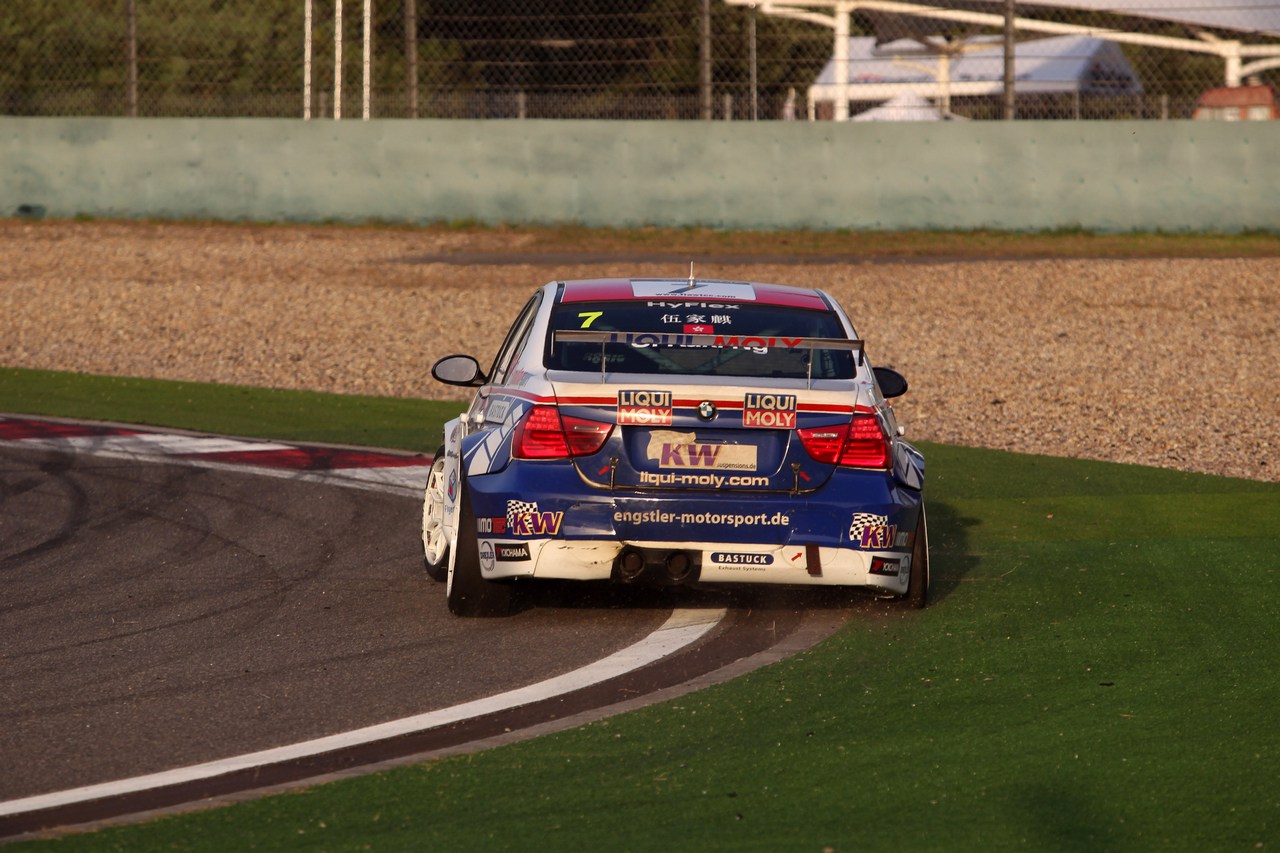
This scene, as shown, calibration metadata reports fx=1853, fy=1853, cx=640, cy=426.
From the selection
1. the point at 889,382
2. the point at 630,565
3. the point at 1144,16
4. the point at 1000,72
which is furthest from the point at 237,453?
the point at 1000,72

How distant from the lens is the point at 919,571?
7367 millimetres

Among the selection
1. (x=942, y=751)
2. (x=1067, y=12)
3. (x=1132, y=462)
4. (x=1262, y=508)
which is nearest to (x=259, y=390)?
(x=1132, y=462)

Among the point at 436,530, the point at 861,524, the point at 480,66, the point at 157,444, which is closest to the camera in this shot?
the point at 861,524

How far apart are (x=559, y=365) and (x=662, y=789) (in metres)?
2.69

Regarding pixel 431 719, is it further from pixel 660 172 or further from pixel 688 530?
pixel 660 172

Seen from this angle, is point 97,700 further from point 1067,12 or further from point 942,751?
point 1067,12

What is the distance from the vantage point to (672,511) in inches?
272

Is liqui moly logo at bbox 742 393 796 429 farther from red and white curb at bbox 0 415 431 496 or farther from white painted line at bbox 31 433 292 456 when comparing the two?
white painted line at bbox 31 433 292 456

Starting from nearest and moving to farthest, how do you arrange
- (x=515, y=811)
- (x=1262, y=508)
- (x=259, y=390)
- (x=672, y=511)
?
(x=515, y=811), (x=672, y=511), (x=1262, y=508), (x=259, y=390)

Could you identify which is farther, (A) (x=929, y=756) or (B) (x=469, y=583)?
(B) (x=469, y=583)

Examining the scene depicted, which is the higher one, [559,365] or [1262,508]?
[559,365]

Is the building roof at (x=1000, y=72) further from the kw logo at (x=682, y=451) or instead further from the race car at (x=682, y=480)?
the kw logo at (x=682, y=451)

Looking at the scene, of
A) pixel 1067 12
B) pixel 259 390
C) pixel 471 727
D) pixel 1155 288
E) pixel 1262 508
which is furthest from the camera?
pixel 1067 12

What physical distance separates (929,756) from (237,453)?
25.1ft
